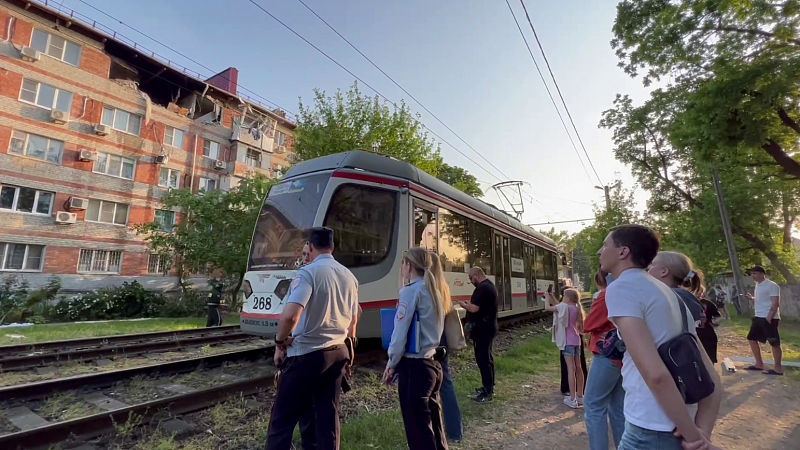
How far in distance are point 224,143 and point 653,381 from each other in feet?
107

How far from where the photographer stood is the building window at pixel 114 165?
2297 cm

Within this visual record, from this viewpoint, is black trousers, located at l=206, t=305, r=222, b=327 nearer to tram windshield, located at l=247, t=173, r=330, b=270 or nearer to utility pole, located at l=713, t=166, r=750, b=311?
tram windshield, located at l=247, t=173, r=330, b=270

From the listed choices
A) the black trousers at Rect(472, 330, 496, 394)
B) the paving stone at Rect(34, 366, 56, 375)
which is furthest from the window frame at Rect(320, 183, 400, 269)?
the paving stone at Rect(34, 366, 56, 375)

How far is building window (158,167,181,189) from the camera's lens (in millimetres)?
25875

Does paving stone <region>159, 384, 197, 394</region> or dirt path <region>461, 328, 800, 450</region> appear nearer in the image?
dirt path <region>461, 328, 800, 450</region>

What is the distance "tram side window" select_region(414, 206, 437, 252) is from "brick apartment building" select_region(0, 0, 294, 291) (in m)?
19.8

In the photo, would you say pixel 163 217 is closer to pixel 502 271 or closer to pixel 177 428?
pixel 502 271

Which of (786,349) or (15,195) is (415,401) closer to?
(786,349)

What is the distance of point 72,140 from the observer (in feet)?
71.4

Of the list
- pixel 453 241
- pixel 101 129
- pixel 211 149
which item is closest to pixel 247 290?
pixel 453 241

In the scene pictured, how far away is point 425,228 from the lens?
732 cm

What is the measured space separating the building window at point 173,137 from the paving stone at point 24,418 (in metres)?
25.4

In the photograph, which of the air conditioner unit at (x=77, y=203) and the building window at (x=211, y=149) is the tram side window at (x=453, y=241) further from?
the building window at (x=211, y=149)

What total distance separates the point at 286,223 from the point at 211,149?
86.7 feet
